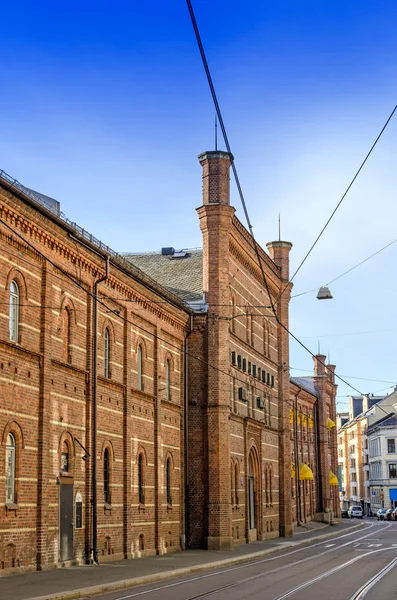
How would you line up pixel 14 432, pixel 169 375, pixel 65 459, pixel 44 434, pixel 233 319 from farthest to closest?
pixel 233 319, pixel 169 375, pixel 65 459, pixel 44 434, pixel 14 432

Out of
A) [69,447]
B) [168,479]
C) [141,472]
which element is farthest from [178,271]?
[69,447]

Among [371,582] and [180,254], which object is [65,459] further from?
[180,254]

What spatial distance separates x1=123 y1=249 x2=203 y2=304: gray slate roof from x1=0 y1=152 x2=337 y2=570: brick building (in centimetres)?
11

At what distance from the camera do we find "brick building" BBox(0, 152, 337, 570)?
22922 mm

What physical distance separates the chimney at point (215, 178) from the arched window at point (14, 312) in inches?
645

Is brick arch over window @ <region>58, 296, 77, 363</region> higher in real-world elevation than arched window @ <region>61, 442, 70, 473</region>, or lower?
higher

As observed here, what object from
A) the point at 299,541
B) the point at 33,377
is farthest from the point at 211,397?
the point at 33,377

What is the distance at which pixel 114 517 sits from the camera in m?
28.9

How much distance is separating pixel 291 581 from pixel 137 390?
10.7m

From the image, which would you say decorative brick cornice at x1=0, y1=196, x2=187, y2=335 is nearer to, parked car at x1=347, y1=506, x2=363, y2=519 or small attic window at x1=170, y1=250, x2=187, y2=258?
small attic window at x1=170, y1=250, x2=187, y2=258

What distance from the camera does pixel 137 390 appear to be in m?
31.4

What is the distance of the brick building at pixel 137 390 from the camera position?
22.9 meters

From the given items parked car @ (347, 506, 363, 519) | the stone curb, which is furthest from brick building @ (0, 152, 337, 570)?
parked car @ (347, 506, 363, 519)

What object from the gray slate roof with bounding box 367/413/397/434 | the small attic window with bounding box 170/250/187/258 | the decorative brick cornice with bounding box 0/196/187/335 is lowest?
the decorative brick cornice with bounding box 0/196/187/335
